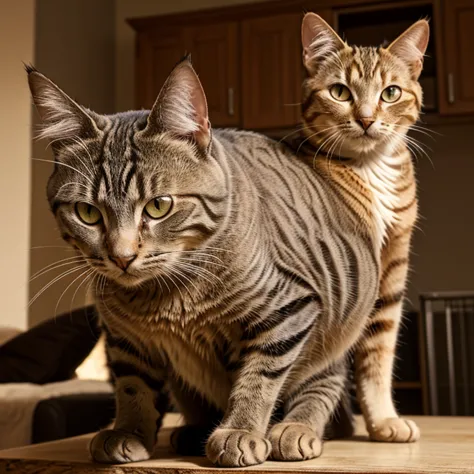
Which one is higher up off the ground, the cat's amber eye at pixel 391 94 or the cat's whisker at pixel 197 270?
the cat's amber eye at pixel 391 94

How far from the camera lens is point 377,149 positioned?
0.98 metres

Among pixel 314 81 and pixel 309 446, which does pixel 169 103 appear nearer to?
pixel 314 81

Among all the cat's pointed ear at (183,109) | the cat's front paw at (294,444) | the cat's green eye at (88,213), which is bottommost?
the cat's front paw at (294,444)

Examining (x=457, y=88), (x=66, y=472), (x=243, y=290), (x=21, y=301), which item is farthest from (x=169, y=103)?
(x=457, y=88)

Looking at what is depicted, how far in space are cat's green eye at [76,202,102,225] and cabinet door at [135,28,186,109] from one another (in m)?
2.90

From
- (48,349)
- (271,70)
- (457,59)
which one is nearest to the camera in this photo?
(48,349)

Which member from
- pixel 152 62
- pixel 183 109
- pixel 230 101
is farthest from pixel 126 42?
pixel 183 109

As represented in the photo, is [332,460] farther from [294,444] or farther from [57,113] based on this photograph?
[57,113]

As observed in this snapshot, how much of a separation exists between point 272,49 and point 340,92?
2.58m

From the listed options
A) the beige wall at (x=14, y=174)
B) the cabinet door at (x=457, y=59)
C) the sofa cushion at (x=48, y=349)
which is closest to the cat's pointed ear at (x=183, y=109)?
the sofa cushion at (x=48, y=349)

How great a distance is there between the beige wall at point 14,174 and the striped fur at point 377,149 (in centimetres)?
232

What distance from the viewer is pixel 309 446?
0.81 metres

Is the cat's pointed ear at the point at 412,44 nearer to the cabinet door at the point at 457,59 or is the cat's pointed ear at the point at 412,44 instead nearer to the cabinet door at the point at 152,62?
the cabinet door at the point at 457,59

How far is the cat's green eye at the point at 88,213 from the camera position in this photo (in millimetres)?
775
